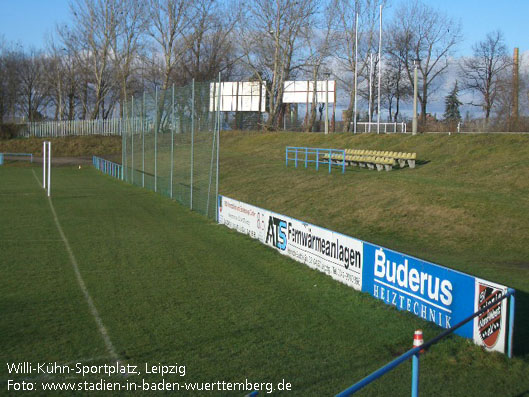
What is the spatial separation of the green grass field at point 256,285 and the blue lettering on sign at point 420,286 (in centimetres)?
22

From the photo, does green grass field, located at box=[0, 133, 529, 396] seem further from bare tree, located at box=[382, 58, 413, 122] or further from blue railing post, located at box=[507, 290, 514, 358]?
bare tree, located at box=[382, 58, 413, 122]

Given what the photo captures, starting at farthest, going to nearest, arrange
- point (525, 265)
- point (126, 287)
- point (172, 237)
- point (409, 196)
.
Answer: point (409, 196)
point (172, 237)
point (525, 265)
point (126, 287)

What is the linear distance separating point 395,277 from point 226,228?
8738mm

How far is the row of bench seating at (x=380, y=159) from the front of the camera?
28.3m

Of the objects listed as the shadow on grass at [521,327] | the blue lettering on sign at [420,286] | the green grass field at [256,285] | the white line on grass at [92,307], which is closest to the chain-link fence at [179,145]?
the green grass field at [256,285]

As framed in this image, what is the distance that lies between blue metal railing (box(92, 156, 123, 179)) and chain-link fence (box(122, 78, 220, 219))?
4795 millimetres

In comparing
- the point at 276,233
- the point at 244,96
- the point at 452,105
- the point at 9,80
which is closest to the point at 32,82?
the point at 9,80

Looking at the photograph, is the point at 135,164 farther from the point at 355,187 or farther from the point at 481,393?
the point at 481,393

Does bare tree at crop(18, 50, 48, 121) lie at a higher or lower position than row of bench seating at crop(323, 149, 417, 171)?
higher

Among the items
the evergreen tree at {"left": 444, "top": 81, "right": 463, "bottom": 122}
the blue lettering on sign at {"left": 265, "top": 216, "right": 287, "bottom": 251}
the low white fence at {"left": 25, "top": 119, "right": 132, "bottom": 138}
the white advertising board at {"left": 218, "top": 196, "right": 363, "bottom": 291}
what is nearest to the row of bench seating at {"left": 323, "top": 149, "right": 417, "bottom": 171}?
the white advertising board at {"left": 218, "top": 196, "right": 363, "bottom": 291}

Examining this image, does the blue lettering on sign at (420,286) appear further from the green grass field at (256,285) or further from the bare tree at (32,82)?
the bare tree at (32,82)

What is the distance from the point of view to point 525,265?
1302 cm

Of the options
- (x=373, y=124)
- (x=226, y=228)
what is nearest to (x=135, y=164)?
(x=226, y=228)

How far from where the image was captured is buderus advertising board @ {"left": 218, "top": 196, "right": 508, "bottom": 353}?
7266 millimetres
